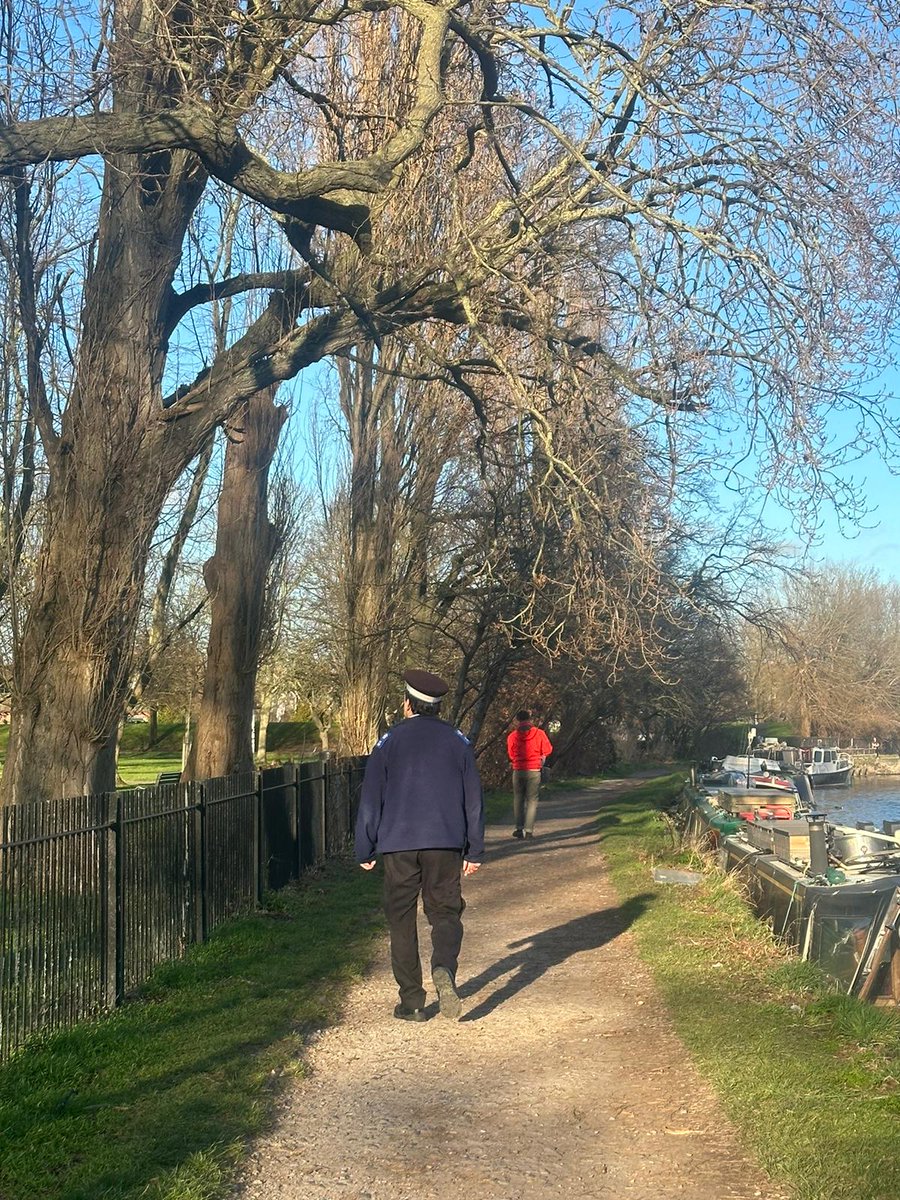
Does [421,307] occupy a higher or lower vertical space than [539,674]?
higher

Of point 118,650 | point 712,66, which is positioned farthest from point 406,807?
point 712,66

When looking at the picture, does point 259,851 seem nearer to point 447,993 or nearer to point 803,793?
point 447,993

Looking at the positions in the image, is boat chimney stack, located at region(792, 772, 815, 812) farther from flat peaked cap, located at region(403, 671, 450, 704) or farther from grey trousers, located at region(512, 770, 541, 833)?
flat peaked cap, located at region(403, 671, 450, 704)

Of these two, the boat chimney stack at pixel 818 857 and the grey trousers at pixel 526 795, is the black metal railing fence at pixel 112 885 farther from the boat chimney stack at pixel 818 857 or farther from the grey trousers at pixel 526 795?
the grey trousers at pixel 526 795

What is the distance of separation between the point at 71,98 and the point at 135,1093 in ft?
24.4

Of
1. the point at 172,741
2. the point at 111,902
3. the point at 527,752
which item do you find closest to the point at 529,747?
the point at 527,752

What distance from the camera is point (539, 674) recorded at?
31.8m

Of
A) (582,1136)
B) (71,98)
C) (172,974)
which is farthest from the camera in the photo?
(71,98)

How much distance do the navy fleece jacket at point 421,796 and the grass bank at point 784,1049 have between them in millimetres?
1690

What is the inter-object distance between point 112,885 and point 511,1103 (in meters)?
3.19

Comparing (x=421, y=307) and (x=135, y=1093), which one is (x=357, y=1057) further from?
(x=421, y=307)

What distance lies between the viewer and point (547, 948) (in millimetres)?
10484

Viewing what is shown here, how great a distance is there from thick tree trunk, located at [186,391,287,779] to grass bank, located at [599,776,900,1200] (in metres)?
9.43

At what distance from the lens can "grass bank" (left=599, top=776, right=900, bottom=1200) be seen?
5.09 meters
